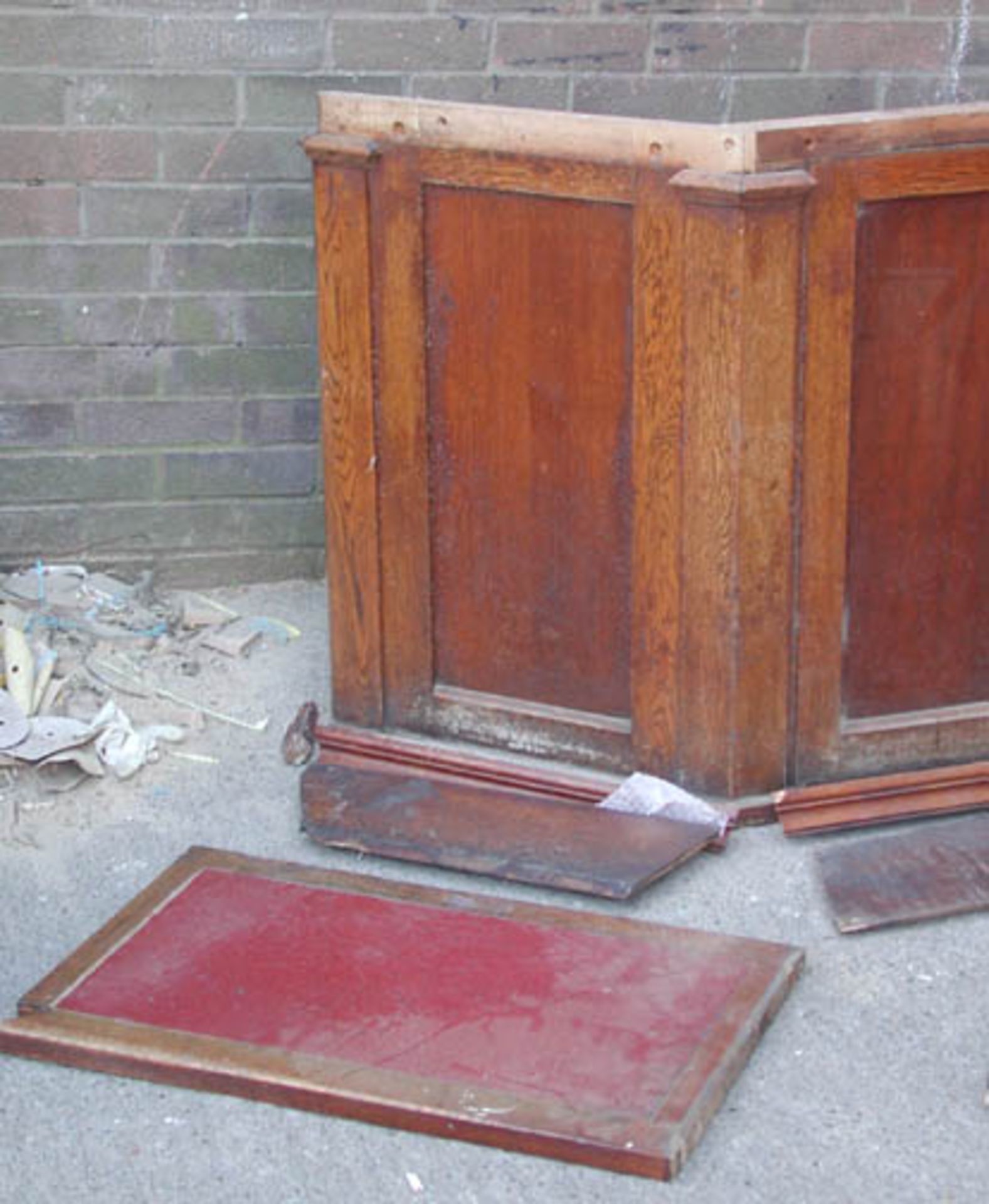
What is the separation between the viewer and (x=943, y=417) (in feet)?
12.2

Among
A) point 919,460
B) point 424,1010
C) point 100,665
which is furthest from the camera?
point 100,665

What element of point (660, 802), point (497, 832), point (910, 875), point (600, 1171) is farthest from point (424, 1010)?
point (910, 875)

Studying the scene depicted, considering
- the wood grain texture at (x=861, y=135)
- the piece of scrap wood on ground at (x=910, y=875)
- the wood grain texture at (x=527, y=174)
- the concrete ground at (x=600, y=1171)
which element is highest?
the wood grain texture at (x=861, y=135)

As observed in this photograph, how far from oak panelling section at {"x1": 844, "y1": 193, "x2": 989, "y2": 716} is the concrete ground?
0.41 m

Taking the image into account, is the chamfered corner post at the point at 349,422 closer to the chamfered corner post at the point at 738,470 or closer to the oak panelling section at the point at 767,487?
the chamfered corner post at the point at 738,470

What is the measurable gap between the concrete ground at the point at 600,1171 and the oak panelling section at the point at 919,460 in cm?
41

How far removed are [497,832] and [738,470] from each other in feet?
2.73

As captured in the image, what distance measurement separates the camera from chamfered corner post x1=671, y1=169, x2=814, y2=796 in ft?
11.5

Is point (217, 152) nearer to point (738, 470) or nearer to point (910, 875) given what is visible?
point (738, 470)

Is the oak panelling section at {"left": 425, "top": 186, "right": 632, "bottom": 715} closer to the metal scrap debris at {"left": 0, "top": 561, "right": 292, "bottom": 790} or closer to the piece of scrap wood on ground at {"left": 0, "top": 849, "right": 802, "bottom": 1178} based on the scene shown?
the piece of scrap wood on ground at {"left": 0, "top": 849, "right": 802, "bottom": 1178}

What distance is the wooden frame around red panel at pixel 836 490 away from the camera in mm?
3531

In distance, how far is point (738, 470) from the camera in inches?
143

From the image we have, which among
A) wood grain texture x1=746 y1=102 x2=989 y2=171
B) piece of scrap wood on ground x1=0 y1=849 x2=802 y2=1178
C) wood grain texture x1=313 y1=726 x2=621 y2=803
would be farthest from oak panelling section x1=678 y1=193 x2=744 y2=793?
piece of scrap wood on ground x1=0 y1=849 x2=802 y2=1178

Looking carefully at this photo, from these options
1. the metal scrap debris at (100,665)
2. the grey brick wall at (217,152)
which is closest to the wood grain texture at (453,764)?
the metal scrap debris at (100,665)
